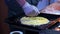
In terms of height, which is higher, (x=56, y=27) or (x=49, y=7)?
(x=49, y=7)

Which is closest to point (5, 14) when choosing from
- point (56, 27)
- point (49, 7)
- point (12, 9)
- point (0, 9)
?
point (0, 9)

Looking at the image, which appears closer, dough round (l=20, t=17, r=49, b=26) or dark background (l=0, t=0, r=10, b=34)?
dough round (l=20, t=17, r=49, b=26)

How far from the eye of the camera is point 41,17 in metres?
1.46

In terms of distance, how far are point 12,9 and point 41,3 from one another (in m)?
0.44

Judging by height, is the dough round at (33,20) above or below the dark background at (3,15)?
below

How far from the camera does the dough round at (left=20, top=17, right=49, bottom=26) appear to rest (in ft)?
4.23

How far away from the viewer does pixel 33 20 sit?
1378 mm

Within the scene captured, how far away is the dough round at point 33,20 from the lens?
1289 mm

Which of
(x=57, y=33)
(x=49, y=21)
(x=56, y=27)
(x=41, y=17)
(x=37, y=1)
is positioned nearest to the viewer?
(x=57, y=33)

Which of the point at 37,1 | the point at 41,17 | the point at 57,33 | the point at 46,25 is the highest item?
the point at 37,1

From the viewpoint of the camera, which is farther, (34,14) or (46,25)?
(34,14)

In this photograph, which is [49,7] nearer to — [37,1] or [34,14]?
[37,1]

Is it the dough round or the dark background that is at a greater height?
the dark background

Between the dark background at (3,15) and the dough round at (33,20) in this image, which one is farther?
the dark background at (3,15)
